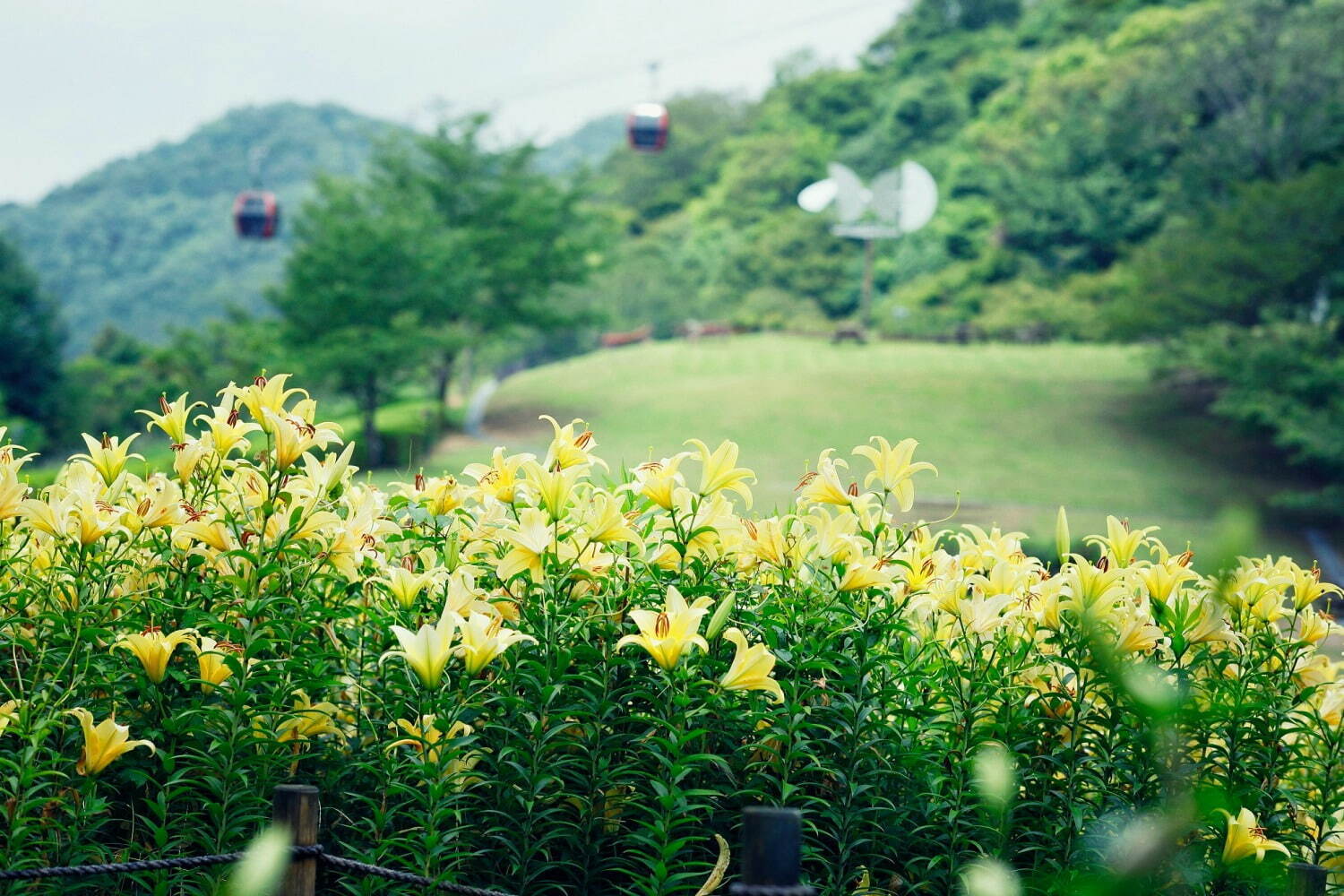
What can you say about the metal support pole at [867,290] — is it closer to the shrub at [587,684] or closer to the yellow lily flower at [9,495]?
the shrub at [587,684]

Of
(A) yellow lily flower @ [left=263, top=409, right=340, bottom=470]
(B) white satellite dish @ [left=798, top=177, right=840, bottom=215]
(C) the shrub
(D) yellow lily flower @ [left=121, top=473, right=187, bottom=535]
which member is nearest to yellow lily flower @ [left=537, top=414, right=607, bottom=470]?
(C) the shrub

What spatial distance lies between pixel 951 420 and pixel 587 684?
18.1 meters

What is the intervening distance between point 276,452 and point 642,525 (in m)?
0.58

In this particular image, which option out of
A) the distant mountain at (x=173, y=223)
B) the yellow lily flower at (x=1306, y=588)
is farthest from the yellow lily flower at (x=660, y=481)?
the distant mountain at (x=173, y=223)

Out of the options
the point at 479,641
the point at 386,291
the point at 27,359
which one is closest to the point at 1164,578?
the point at 479,641

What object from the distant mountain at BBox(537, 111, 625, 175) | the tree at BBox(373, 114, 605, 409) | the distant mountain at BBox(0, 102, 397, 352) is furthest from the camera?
the distant mountain at BBox(537, 111, 625, 175)

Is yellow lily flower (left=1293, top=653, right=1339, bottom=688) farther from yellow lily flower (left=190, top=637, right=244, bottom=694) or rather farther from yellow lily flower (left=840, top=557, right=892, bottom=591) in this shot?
yellow lily flower (left=190, top=637, right=244, bottom=694)

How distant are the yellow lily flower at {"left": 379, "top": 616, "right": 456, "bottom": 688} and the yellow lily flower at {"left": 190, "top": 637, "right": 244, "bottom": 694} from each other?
0.98ft

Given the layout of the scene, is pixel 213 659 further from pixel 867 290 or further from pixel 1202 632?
pixel 867 290

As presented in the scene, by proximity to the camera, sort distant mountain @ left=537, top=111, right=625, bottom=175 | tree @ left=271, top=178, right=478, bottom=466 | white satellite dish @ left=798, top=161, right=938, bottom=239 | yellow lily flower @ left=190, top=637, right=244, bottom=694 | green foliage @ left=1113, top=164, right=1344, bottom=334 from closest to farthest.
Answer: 1. yellow lily flower @ left=190, top=637, right=244, bottom=694
2. green foliage @ left=1113, top=164, right=1344, bottom=334
3. tree @ left=271, top=178, right=478, bottom=466
4. white satellite dish @ left=798, top=161, right=938, bottom=239
5. distant mountain @ left=537, top=111, right=625, bottom=175

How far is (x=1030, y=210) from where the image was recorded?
27.6 m

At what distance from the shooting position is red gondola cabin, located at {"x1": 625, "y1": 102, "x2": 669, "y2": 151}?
57.4ft

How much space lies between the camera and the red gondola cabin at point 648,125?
17.5 metres

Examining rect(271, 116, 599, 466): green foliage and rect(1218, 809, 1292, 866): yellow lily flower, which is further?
rect(271, 116, 599, 466): green foliage
